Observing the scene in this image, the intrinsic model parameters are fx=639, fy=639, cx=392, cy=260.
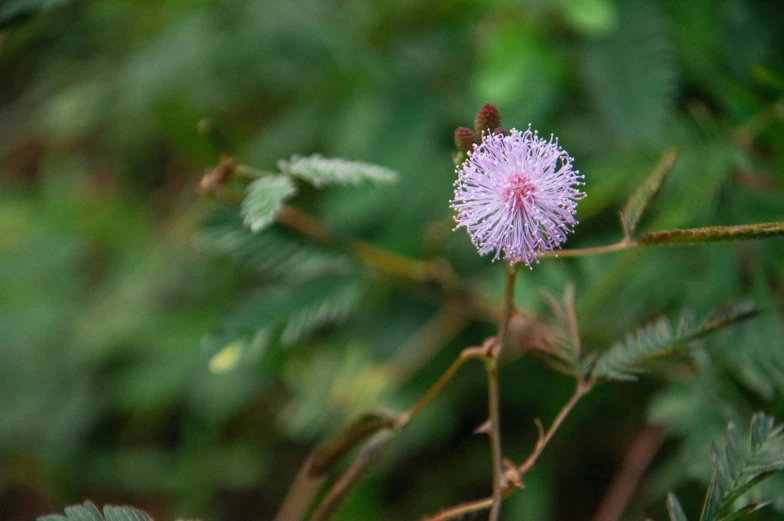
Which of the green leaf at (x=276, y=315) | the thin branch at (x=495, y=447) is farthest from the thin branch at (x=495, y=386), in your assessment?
the green leaf at (x=276, y=315)

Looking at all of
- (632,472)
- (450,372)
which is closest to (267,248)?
(450,372)

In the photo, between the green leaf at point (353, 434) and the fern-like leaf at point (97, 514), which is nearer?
the fern-like leaf at point (97, 514)

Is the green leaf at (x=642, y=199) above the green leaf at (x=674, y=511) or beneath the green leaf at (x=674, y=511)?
above

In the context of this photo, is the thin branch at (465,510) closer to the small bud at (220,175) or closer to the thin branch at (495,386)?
the thin branch at (495,386)

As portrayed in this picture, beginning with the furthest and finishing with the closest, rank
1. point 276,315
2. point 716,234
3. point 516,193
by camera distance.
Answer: point 276,315 → point 516,193 → point 716,234

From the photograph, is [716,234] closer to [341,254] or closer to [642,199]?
[642,199]

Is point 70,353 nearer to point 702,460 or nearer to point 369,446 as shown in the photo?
point 369,446
